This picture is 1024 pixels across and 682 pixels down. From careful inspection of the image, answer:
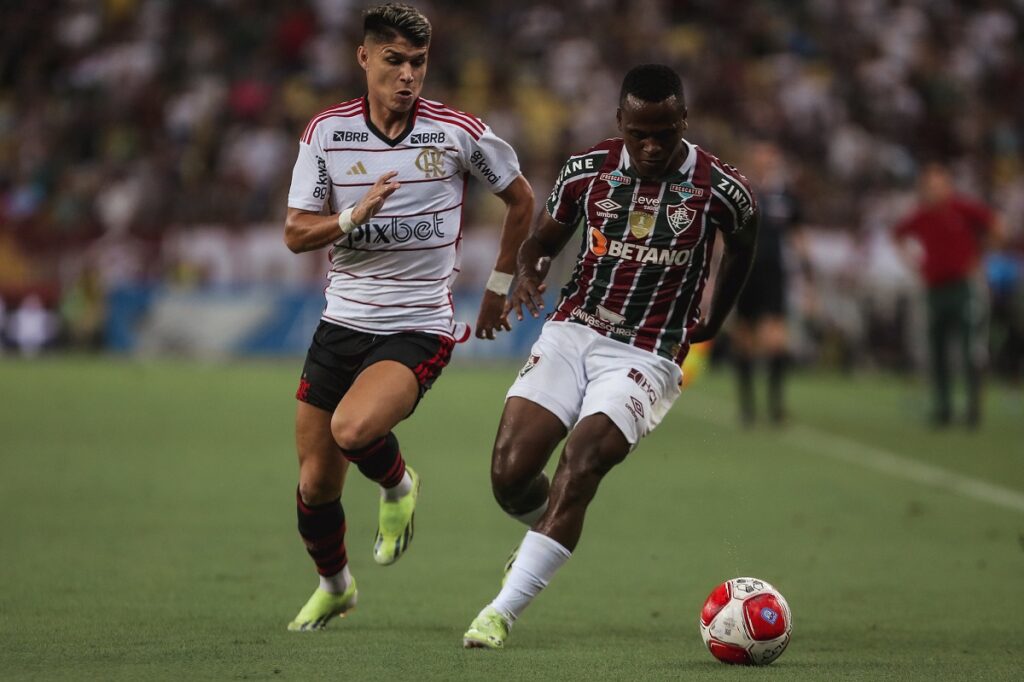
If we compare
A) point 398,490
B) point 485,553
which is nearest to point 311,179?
point 398,490

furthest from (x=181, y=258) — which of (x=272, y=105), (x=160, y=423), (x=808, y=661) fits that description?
(x=808, y=661)

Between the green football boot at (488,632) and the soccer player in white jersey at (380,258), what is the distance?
3.12ft

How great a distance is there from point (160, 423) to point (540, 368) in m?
9.87

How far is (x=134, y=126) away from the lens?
26250 millimetres

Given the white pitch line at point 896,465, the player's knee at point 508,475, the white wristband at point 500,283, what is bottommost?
the white pitch line at point 896,465

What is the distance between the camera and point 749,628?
19.9 ft

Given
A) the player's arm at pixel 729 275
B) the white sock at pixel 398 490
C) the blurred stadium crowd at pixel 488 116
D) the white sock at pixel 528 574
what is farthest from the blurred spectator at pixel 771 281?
the white sock at pixel 528 574

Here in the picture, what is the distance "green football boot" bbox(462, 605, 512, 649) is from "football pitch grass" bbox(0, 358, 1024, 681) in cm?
6

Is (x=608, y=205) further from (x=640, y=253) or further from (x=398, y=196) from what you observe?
(x=398, y=196)

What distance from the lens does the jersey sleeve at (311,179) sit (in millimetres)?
6801

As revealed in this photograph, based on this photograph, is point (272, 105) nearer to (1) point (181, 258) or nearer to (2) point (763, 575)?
(1) point (181, 258)

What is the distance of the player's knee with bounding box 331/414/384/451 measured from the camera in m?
6.66

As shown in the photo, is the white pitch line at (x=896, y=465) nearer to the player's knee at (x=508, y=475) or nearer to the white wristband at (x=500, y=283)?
the white wristband at (x=500, y=283)

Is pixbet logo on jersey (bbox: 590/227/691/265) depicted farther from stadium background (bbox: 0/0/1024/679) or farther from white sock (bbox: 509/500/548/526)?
stadium background (bbox: 0/0/1024/679)
